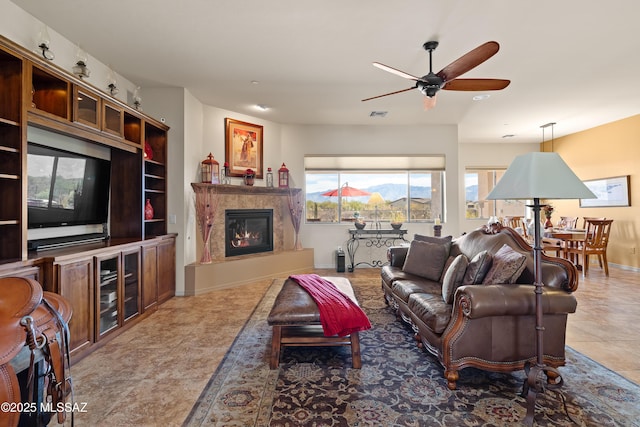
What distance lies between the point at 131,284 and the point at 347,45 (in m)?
3.49

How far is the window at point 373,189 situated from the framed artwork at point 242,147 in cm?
111

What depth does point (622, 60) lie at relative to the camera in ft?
11.9

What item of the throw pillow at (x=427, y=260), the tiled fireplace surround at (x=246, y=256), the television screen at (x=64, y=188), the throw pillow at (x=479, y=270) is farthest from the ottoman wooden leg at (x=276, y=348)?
the tiled fireplace surround at (x=246, y=256)

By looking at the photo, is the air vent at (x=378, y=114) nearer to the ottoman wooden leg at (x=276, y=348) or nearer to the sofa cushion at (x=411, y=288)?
the sofa cushion at (x=411, y=288)

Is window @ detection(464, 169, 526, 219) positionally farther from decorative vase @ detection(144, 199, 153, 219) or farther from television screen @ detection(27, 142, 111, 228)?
television screen @ detection(27, 142, 111, 228)

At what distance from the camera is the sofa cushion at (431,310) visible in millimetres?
2215

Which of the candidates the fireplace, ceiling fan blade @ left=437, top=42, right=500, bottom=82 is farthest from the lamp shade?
the fireplace

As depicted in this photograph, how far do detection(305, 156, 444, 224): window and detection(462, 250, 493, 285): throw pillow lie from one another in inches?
156

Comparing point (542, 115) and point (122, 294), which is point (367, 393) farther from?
point (542, 115)

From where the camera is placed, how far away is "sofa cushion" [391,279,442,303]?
9.47 ft

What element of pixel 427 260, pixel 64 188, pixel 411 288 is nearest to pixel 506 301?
pixel 411 288

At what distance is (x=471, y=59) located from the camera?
103 inches

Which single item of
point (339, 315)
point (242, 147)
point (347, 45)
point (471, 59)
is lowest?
point (339, 315)

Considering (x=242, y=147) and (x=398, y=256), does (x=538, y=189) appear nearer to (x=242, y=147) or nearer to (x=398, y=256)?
(x=398, y=256)
